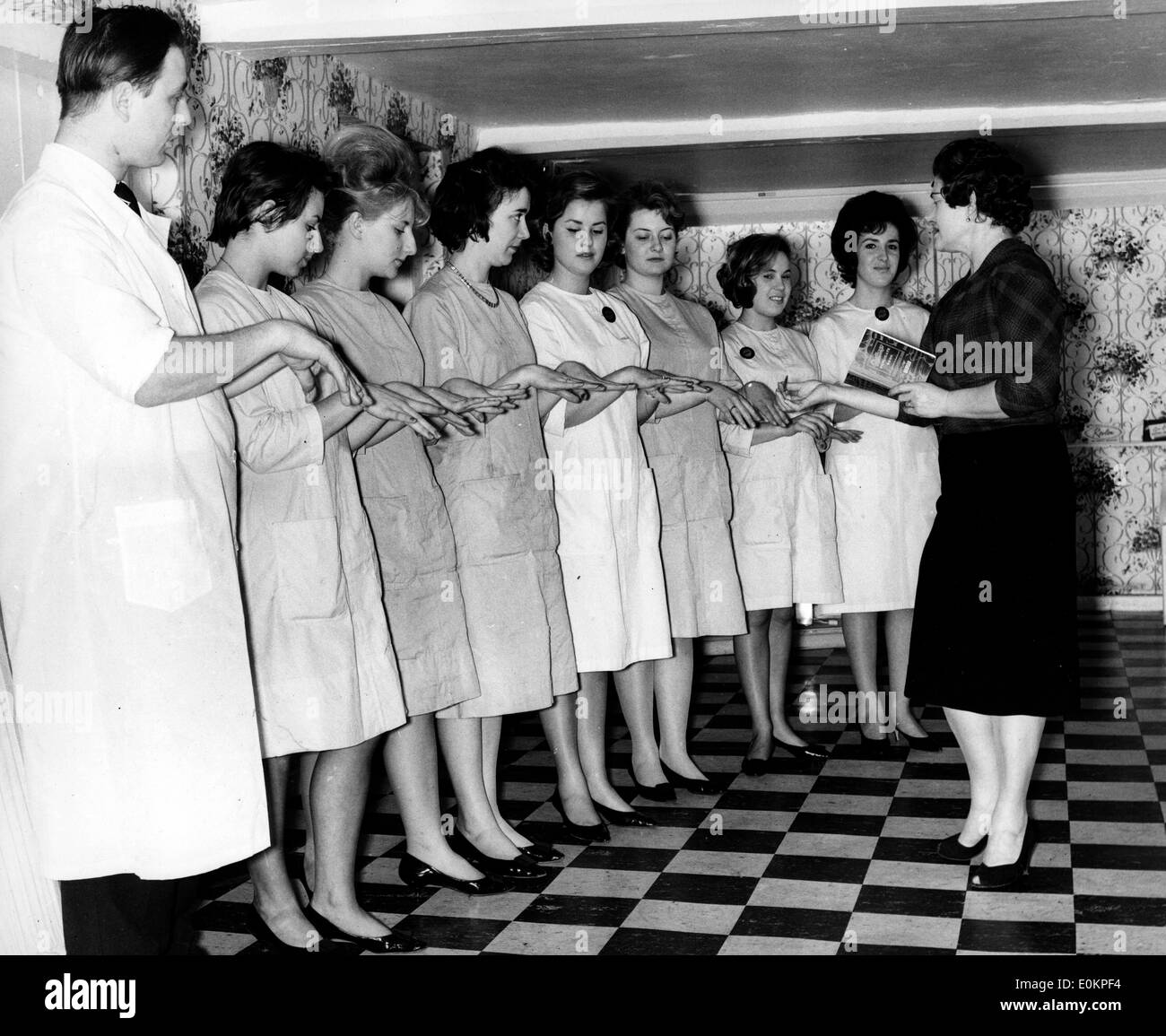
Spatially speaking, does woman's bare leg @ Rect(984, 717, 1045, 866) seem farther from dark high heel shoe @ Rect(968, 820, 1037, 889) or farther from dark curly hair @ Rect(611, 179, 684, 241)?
dark curly hair @ Rect(611, 179, 684, 241)

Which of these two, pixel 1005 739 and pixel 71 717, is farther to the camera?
pixel 1005 739

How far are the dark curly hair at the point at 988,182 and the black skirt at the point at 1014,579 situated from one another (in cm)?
51

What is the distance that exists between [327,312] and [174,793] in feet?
→ 4.29

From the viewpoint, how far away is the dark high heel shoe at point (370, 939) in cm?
267

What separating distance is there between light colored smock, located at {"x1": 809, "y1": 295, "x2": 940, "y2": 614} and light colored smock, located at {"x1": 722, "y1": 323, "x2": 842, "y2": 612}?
0.08 m

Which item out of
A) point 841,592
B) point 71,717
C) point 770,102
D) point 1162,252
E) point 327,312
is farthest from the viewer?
point 1162,252

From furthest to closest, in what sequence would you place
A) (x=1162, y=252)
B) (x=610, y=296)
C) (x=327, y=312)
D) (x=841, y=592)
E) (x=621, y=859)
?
(x=1162, y=252) → (x=841, y=592) → (x=610, y=296) → (x=621, y=859) → (x=327, y=312)

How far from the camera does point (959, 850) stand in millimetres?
3164

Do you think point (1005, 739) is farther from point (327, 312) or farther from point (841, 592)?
point (327, 312)

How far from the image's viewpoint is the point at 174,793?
1903 millimetres

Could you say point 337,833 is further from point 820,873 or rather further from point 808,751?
point 808,751

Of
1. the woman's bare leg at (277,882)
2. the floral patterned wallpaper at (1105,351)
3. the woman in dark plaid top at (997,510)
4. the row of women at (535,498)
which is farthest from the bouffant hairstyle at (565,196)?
the floral patterned wallpaper at (1105,351)

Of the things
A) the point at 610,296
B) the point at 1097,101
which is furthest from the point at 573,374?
the point at 1097,101

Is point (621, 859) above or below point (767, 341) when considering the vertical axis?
below
